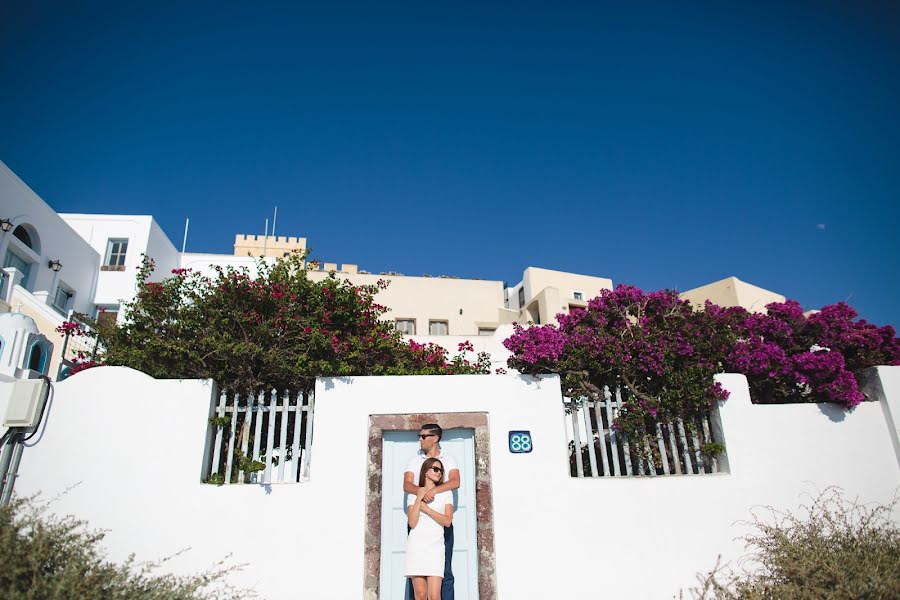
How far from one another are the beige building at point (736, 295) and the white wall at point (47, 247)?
84.7ft

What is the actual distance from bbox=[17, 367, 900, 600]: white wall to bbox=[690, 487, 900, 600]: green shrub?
19 cm

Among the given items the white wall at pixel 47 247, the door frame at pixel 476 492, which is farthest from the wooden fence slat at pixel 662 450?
the white wall at pixel 47 247

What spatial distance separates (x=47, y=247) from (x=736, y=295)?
29.0 m

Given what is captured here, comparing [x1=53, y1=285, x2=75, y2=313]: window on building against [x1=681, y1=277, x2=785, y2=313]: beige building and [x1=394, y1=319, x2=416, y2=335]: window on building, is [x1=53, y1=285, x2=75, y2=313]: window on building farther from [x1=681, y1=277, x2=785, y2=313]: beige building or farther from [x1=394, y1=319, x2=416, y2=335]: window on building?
[x1=681, y1=277, x2=785, y2=313]: beige building

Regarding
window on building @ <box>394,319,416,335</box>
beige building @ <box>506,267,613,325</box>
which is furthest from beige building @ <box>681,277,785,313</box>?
window on building @ <box>394,319,416,335</box>

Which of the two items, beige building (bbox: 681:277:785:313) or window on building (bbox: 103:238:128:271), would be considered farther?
beige building (bbox: 681:277:785:313)

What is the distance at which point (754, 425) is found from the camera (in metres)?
6.59

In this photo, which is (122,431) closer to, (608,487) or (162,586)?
(162,586)

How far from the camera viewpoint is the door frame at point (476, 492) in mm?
5820

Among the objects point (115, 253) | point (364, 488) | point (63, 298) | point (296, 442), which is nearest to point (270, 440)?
point (296, 442)

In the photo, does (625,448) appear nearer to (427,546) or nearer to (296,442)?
(427,546)

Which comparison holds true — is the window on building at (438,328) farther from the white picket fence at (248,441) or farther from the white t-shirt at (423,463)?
the white t-shirt at (423,463)

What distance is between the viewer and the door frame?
5820 mm

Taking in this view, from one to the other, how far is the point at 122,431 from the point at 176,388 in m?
0.70
